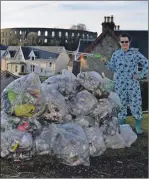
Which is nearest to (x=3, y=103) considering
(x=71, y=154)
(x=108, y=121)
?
(x=71, y=154)

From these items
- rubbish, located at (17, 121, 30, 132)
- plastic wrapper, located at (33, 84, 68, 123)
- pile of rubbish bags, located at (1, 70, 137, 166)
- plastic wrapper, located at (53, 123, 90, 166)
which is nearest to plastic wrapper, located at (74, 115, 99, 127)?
pile of rubbish bags, located at (1, 70, 137, 166)

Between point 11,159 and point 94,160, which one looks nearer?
point 11,159

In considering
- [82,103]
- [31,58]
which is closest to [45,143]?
[82,103]

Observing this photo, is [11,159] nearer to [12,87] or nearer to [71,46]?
[12,87]

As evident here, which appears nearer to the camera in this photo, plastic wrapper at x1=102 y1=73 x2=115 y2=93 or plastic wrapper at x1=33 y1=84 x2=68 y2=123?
plastic wrapper at x1=33 y1=84 x2=68 y2=123

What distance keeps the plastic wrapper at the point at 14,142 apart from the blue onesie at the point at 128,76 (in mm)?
1713

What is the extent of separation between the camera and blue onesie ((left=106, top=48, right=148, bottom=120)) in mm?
4727

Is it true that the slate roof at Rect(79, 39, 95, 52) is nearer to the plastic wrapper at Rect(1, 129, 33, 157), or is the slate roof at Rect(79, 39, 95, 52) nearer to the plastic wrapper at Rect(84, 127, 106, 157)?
the plastic wrapper at Rect(84, 127, 106, 157)

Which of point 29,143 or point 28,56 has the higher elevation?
point 28,56

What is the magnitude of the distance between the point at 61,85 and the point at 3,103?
2.40ft

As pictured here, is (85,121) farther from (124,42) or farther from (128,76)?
(124,42)

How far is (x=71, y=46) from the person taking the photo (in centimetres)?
2617

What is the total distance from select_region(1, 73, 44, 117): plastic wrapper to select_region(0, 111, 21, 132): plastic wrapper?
5cm

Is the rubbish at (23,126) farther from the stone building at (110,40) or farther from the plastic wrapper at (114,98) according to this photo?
the stone building at (110,40)
